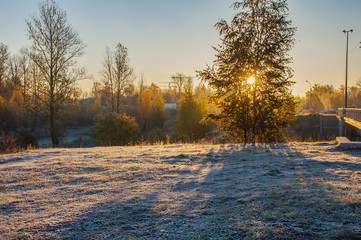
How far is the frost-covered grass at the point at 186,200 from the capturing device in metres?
2.94

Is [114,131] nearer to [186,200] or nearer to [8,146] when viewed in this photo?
[8,146]

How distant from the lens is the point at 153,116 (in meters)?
44.4

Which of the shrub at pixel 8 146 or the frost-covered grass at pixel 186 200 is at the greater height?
the frost-covered grass at pixel 186 200

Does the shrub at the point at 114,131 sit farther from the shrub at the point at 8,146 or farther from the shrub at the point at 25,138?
the shrub at the point at 8,146

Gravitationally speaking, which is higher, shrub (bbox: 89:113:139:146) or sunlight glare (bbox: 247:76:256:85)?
sunlight glare (bbox: 247:76:256:85)

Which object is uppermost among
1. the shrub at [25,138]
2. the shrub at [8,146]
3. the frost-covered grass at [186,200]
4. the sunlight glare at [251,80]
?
the sunlight glare at [251,80]

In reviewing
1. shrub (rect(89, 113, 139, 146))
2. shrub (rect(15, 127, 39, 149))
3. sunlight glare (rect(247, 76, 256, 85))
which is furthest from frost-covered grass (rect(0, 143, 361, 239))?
shrub (rect(15, 127, 39, 149))

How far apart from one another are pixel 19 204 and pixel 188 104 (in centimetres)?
3255

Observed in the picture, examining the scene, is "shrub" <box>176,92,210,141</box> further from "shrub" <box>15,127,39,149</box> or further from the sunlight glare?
the sunlight glare

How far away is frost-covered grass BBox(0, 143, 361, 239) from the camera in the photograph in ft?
9.64

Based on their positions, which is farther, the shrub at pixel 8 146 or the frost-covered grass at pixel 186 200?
the shrub at pixel 8 146

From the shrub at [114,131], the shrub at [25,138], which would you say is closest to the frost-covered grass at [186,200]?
the shrub at [114,131]

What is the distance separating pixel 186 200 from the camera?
13.0ft

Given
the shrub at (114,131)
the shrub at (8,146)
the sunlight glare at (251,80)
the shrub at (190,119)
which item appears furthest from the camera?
the shrub at (190,119)
